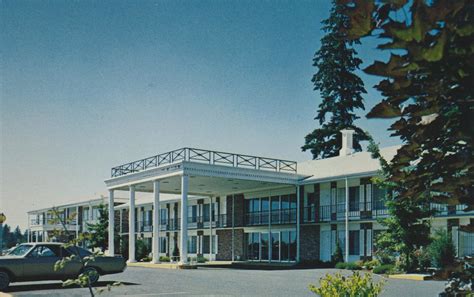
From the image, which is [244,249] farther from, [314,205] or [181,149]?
[181,149]

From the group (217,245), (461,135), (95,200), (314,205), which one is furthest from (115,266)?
(95,200)

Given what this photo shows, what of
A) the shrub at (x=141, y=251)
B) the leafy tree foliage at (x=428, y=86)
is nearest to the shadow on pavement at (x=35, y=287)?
the leafy tree foliage at (x=428, y=86)

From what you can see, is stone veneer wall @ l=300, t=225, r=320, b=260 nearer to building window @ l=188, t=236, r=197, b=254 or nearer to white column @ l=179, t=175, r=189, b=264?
white column @ l=179, t=175, r=189, b=264

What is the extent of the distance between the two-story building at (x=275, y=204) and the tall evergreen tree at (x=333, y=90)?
14982 millimetres

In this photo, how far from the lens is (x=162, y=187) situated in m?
42.5

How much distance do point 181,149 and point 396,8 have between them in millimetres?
33851

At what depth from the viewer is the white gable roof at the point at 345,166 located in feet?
113

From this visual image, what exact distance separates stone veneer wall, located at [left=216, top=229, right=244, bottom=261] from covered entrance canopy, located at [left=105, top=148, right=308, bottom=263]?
153 inches

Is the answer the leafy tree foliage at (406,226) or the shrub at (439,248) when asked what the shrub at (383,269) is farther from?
the shrub at (439,248)

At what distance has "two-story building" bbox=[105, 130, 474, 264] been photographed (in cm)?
3488

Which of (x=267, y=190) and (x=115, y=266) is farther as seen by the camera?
(x=267, y=190)

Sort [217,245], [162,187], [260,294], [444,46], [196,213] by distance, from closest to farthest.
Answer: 1. [444,46]
2. [260,294]
3. [162,187]
4. [217,245]
5. [196,213]

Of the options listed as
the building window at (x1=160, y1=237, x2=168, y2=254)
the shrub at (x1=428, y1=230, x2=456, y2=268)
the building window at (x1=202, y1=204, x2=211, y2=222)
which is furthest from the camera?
the building window at (x1=160, y1=237, x2=168, y2=254)

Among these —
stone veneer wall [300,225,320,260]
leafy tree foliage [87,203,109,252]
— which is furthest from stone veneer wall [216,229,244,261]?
leafy tree foliage [87,203,109,252]
